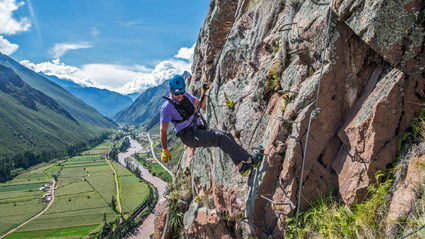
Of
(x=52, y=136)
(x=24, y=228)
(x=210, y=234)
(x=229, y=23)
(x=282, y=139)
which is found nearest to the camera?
(x=282, y=139)

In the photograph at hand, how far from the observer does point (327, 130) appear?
517 cm

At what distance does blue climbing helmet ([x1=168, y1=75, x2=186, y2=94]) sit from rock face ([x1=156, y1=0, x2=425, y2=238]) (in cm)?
247

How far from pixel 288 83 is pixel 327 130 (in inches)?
69.2

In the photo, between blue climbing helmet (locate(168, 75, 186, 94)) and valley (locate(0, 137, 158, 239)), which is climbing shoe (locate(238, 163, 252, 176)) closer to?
blue climbing helmet (locate(168, 75, 186, 94))

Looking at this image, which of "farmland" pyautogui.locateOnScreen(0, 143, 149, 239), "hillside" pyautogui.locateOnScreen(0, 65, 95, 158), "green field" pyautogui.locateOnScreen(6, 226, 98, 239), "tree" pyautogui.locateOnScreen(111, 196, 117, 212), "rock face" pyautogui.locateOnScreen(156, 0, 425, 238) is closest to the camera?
"rock face" pyautogui.locateOnScreen(156, 0, 425, 238)

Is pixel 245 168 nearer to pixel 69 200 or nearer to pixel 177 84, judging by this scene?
pixel 177 84

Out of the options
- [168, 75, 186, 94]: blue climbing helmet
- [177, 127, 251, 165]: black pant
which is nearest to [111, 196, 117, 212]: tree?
[177, 127, 251, 165]: black pant

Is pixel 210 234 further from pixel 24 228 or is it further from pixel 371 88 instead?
pixel 24 228

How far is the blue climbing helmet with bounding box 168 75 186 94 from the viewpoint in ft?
20.1

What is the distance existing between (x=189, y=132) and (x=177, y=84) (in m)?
1.63

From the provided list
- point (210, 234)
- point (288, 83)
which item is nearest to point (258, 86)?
point (288, 83)

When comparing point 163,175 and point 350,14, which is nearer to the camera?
point 350,14

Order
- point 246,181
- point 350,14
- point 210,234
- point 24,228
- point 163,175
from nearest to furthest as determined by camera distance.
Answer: point 350,14, point 246,181, point 210,234, point 24,228, point 163,175

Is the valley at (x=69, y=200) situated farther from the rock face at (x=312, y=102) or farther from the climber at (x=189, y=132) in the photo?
the rock face at (x=312, y=102)
